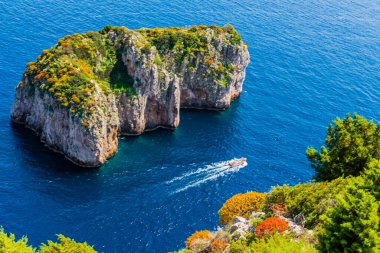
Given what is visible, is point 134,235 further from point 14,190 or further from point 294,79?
point 294,79

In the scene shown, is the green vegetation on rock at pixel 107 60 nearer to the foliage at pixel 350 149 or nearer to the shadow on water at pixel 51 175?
the shadow on water at pixel 51 175

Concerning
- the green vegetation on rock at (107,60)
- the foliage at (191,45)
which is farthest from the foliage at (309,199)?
the foliage at (191,45)

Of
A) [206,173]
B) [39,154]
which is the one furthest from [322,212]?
[39,154]

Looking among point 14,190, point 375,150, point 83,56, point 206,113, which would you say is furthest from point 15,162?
point 375,150

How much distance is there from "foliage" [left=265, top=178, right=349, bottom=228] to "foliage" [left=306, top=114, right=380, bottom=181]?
10.4m

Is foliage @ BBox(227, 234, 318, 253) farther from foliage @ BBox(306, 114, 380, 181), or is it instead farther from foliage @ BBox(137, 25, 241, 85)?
foliage @ BBox(137, 25, 241, 85)

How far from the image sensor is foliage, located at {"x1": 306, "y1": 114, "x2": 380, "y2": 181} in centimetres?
7156

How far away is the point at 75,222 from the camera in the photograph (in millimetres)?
86875

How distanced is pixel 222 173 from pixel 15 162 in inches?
1828

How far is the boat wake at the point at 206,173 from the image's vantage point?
9931 cm

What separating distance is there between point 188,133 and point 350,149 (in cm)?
5158

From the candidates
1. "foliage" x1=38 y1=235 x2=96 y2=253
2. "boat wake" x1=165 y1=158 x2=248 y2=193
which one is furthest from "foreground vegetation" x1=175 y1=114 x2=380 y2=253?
"boat wake" x1=165 y1=158 x2=248 y2=193

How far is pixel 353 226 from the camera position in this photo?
Result: 43.0 metres

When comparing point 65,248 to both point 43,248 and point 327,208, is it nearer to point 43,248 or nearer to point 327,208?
point 43,248
